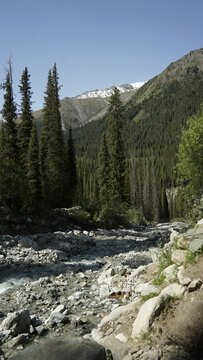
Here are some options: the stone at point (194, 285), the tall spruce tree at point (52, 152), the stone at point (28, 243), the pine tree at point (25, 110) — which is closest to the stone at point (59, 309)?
the stone at point (194, 285)

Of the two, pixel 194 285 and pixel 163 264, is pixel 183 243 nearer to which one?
pixel 163 264

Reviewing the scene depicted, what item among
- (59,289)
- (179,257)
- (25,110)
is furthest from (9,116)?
(179,257)

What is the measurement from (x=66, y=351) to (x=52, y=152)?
32.2m

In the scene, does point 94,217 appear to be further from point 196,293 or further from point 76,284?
point 196,293

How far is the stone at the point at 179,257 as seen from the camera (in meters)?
6.54

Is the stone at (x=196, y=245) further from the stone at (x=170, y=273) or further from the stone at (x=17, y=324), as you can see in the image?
the stone at (x=17, y=324)

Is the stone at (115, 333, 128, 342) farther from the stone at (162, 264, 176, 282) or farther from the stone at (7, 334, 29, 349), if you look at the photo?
the stone at (7, 334, 29, 349)

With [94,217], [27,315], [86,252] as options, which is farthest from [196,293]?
[94,217]

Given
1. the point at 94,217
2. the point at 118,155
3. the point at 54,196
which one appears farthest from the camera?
the point at 118,155

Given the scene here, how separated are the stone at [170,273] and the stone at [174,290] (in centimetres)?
47

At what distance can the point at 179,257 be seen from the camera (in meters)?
6.67

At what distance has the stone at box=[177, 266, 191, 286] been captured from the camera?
215 inches

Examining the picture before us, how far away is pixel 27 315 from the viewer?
20.1 ft

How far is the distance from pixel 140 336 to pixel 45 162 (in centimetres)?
3241
